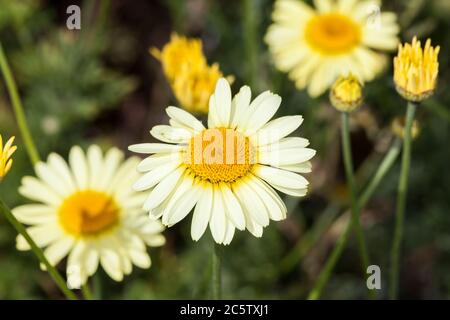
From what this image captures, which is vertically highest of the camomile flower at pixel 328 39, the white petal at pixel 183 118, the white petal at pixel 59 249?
the camomile flower at pixel 328 39

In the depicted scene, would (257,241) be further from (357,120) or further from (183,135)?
(183,135)

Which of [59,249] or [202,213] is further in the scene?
[59,249]

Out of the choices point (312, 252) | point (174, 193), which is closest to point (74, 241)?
point (174, 193)

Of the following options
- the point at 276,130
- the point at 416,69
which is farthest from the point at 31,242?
the point at 416,69

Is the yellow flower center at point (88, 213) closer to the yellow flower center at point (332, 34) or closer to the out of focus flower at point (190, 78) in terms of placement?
the out of focus flower at point (190, 78)

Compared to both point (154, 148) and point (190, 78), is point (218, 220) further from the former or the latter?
point (190, 78)

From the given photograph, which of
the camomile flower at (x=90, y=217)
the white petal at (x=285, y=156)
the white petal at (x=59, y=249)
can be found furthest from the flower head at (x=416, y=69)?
the white petal at (x=59, y=249)
